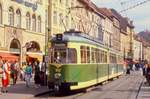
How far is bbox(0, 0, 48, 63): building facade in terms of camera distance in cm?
4976

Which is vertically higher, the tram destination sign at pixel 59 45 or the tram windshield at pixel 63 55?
the tram destination sign at pixel 59 45

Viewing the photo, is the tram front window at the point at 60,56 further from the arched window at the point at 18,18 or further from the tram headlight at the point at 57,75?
the arched window at the point at 18,18

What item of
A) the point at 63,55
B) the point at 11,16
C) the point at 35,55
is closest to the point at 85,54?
the point at 63,55

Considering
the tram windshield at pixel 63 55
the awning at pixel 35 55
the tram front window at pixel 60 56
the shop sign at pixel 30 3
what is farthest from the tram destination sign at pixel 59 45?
the awning at pixel 35 55

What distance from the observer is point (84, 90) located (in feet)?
105

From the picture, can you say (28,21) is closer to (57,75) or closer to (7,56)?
(7,56)

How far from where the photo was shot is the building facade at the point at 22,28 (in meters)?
49.8

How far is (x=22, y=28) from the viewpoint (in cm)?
5400

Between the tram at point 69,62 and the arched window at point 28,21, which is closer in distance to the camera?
the tram at point 69,62

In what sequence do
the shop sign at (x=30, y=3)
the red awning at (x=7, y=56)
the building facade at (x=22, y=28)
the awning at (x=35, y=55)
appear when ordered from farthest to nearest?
1. the awning at (x=35, y=55)
2. the shop sign at (x=30, y=3)
3. the building facade at (x=22, y=28)
4. the red awning at (x=7, y=56)

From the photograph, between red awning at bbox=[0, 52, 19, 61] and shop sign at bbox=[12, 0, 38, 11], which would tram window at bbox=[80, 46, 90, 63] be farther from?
shop sign at bbox=[12, 0, 38, 11]

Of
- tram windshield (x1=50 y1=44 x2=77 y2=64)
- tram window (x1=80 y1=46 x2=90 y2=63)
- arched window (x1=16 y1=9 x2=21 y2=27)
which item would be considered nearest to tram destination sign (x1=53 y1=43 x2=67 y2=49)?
tram windshield (x1=50 y1=44 x2=77 y2=64)

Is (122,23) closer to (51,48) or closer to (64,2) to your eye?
(64,2)

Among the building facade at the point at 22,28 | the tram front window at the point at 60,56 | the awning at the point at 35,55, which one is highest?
the building facade at the point at 22,28
